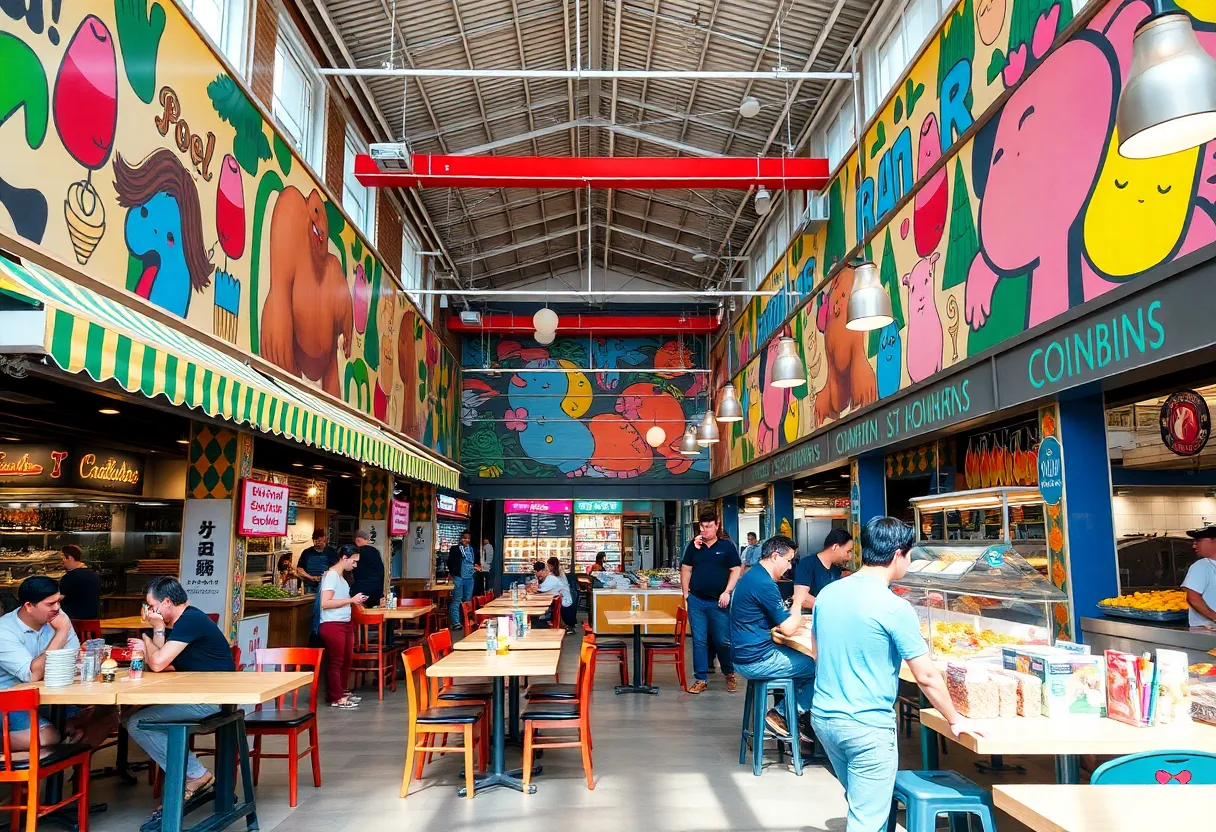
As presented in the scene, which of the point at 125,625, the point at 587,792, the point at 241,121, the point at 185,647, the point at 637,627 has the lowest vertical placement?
the point at 587,792

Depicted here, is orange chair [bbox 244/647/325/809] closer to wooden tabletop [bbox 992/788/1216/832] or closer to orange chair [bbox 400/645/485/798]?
orange chair [bbox 400/645/485/798]

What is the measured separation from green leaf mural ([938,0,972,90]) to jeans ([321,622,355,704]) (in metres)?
7.05

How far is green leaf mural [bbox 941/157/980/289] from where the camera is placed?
621 cm

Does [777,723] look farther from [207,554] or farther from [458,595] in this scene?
[458,595]

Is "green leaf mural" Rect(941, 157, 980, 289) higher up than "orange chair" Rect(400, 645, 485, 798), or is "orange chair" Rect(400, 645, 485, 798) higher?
"green leaf mural" Rect(941, 157, 980, 289)

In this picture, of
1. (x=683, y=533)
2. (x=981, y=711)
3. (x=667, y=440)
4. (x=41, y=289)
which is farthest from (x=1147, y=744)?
(x=683, y=533)

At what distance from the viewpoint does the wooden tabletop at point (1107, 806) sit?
2064 millimetres

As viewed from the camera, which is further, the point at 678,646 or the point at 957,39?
the point at 678,646

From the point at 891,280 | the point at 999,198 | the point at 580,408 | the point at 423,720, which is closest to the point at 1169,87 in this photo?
the point at 999,198

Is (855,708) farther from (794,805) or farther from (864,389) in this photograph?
(864,389)

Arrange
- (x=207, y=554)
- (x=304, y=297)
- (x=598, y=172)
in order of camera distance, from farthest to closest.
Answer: (x=598, y=172) < (x=304, y=297) < (x=207, y=554)

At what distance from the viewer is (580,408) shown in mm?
18141

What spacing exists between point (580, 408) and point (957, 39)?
12.5m

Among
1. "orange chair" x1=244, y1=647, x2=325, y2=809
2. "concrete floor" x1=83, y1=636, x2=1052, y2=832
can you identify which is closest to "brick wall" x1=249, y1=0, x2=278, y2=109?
"orange chair" x1=244, y1=647, x2=325, y2=809
